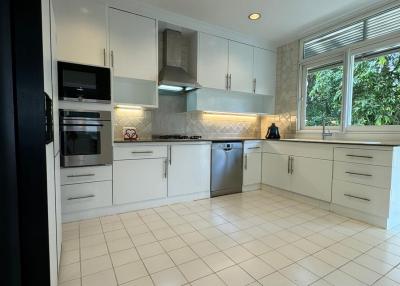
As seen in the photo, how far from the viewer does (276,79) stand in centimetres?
422

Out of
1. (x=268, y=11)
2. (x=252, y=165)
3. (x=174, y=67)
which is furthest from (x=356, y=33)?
(x=174, y=67)

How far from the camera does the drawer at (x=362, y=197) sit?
227 centimetres

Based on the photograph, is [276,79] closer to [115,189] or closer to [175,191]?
[175,191]

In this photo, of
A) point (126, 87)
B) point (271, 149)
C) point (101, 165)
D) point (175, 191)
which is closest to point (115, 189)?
point (101, 165)

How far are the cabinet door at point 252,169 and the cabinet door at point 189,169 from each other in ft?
2.26

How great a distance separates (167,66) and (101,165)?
171cm

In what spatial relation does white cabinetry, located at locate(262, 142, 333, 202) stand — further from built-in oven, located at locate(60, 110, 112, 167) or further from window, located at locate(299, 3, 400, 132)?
built-in oven, located at locate(60, 110, 112, 167)

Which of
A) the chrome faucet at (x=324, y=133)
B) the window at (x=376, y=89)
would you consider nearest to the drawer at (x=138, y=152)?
the chrome faucet at (x=324, y=133)

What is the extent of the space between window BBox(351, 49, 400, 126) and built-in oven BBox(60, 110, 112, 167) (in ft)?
10.8

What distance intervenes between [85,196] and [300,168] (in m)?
2.75

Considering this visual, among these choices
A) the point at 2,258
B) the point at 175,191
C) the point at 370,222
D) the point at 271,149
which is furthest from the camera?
the point at 271,149

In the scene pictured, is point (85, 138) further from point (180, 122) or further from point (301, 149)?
point (301, 149)

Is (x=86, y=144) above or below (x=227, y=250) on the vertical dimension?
above

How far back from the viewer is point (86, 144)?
94.3 inches
